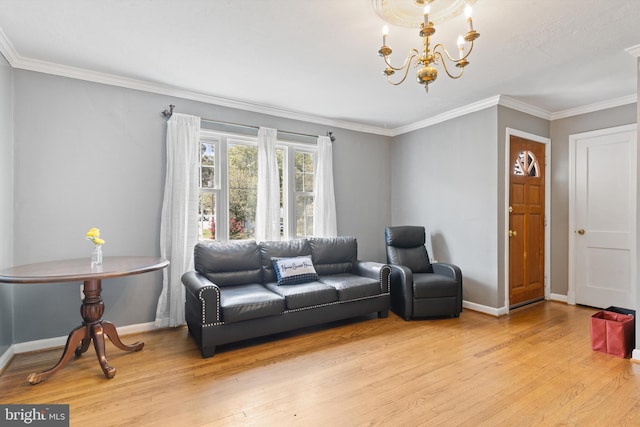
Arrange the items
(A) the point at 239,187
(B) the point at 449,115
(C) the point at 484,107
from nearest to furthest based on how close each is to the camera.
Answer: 1. (C) the point at 484,107
2. (A) the point at 239,187
3. (B) the point at 449,115

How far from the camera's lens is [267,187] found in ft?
13.0

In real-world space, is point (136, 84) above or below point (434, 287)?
above

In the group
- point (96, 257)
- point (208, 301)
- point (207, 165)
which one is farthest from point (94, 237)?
point (207, 165)

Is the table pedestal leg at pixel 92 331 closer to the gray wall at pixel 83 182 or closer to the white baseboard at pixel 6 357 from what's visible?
the white baseboard at pixel 6 357

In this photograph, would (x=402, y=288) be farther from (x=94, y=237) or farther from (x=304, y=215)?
(x=94, y=237)

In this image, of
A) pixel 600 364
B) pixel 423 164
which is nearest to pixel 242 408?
pixel 600 364

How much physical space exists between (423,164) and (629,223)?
2442mm

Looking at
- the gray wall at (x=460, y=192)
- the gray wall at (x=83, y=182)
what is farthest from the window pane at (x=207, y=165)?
the gray wall at (x=460, y=192)

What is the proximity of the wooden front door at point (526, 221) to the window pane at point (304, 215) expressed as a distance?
254 centimetres

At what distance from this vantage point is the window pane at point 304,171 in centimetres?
443

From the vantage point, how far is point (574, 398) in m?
2.09

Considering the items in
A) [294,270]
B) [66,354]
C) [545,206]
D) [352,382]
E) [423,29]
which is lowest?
[352,382]

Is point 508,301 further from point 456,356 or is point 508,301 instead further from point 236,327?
point 236,327

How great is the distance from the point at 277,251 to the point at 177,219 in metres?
1.14
